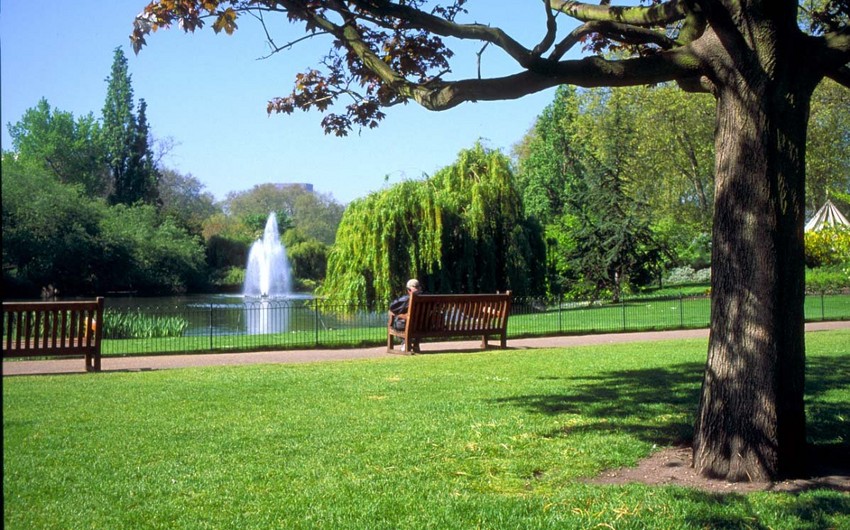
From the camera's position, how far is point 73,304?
41.8ft

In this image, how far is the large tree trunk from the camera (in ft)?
20.4

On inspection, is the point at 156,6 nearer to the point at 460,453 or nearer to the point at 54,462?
the point at 54,462

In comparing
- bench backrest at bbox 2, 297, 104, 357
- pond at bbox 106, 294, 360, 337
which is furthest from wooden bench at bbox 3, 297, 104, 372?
pond at bbox 106, 294, 360, 337

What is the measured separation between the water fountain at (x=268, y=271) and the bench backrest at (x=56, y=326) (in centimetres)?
3611

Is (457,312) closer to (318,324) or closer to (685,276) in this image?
(318,324)

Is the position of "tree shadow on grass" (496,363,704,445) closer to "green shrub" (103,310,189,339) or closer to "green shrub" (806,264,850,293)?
"green shrub" (103,310,189,339)

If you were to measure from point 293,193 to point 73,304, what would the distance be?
336 feet

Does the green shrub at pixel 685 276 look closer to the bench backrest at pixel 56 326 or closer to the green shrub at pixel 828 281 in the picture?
the green shrub at pixel 828 281

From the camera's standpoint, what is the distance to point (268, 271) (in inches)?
2085

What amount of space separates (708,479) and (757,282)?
1524 mm

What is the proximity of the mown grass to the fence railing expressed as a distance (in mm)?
5536

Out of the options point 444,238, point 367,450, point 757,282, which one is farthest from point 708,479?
point 444,238

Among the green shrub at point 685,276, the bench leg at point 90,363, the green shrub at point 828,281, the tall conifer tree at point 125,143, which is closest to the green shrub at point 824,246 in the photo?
the green shrub at point 828,281

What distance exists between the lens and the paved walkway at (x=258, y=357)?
13474mm
